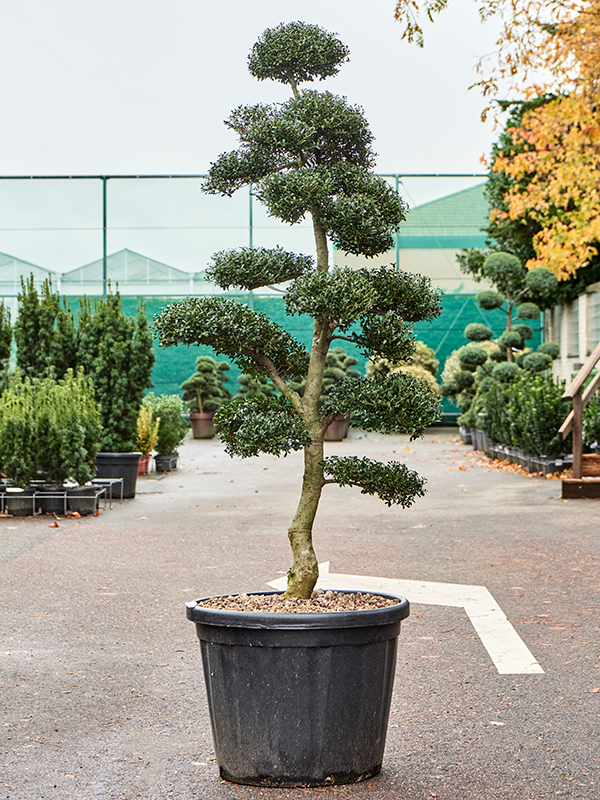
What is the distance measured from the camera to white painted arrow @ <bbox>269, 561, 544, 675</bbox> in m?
4.59

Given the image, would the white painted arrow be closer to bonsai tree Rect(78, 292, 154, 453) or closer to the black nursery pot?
the black nursery pot

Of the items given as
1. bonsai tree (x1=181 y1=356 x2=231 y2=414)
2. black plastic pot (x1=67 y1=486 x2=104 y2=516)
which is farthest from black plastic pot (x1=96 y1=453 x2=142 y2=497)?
bonsai tree (x1=181 y1=356 x2=231 y2=414)

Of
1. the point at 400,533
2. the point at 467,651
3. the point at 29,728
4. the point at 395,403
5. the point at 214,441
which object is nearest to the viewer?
the point at 395,403

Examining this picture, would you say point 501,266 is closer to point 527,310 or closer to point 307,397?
point 527,310

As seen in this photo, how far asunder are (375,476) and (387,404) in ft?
0.97

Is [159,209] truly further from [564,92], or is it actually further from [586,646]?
[586,646]

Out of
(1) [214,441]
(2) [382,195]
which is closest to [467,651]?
(2) [382,195]

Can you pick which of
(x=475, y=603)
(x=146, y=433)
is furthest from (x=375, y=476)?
(x=146, y=433)

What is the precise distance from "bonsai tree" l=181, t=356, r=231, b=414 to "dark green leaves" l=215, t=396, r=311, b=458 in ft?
68.4

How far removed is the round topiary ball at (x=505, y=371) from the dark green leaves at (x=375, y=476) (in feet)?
51.4

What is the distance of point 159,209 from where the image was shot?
86.5ft

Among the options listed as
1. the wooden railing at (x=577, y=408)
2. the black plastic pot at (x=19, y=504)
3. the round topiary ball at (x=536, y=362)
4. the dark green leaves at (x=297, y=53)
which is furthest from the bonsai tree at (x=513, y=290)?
the dark green leaves at (x=297, y=53)

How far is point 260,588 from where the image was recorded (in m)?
6.23

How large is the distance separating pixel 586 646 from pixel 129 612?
8.90 feet
